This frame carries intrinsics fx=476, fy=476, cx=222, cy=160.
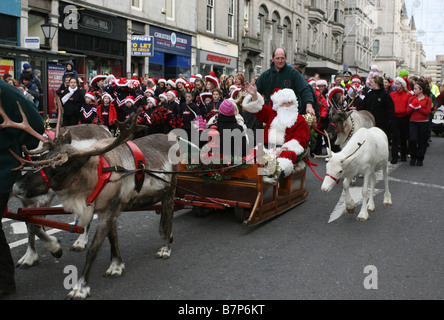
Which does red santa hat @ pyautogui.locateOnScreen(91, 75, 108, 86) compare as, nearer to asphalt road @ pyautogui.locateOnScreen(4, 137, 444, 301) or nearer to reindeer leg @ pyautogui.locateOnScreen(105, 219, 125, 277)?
asphalt road @ pyautogui.locateOnScreen(4, 137, 444, 301)

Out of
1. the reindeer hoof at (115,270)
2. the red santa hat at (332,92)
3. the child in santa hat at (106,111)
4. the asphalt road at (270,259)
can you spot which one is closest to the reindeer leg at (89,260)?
the asphalt road at (270,259)

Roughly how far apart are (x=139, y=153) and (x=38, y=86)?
11.2 m

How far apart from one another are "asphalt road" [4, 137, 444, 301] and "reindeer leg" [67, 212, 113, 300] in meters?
0.19

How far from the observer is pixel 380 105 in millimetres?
11812

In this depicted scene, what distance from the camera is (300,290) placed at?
4.56m

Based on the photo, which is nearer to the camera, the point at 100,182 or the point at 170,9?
the point at 100,182

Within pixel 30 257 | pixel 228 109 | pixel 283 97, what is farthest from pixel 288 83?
pixel 30 257

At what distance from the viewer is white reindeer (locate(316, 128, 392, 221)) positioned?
702cm

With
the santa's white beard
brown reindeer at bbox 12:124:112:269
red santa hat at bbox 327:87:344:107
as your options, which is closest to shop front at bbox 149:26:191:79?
red santa hat at bbox 327:87:344:107

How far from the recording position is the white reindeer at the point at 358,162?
7.02 meters

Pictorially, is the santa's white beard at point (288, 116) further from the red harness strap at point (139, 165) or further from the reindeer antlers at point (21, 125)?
the reindeer antlers at point (21, 125)

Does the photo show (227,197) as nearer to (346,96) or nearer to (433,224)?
(433,224)

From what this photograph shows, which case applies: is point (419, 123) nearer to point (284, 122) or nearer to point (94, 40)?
point (284, 122)

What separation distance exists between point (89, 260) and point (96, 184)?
0.70 metres
